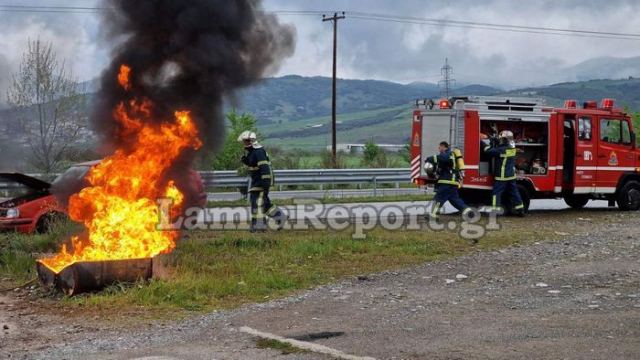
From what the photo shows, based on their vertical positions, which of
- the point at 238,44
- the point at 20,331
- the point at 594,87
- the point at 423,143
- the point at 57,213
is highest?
the point at 594,87

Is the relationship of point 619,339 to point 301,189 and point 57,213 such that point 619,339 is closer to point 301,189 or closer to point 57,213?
point 57,213

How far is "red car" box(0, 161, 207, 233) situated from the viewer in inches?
425

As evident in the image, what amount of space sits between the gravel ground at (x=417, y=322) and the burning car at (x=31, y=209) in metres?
3.83

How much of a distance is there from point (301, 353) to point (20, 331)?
2693 mm

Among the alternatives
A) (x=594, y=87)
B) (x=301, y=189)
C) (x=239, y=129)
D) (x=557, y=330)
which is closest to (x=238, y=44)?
(x=557, y=330)

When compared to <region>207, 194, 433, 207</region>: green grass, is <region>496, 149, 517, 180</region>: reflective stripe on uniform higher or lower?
higher

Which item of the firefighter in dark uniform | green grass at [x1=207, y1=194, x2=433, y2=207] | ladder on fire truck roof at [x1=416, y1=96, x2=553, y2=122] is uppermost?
ladder on fire truck roof at [x1=416, y1=96, x2=553, y2=122]

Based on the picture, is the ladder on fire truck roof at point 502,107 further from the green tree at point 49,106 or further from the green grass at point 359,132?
the green grass at point 359,132

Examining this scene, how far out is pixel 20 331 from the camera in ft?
19.4

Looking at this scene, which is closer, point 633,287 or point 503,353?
point 503,353

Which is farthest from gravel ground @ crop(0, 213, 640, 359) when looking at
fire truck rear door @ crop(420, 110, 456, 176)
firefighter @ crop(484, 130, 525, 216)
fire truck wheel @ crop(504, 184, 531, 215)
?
fire truck rear door @ crop(420, 110, 456, 176)

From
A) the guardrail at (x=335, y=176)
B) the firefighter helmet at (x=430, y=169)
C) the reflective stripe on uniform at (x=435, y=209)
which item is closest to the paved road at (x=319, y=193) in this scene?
the guardrail at (x=335, y=176)

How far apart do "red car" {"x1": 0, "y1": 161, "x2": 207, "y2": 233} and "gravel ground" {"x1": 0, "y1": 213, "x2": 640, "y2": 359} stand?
3.79 m

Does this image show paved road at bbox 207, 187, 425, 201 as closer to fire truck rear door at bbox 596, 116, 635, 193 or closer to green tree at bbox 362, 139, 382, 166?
green tree at bbox 362, 139, 382, 166
